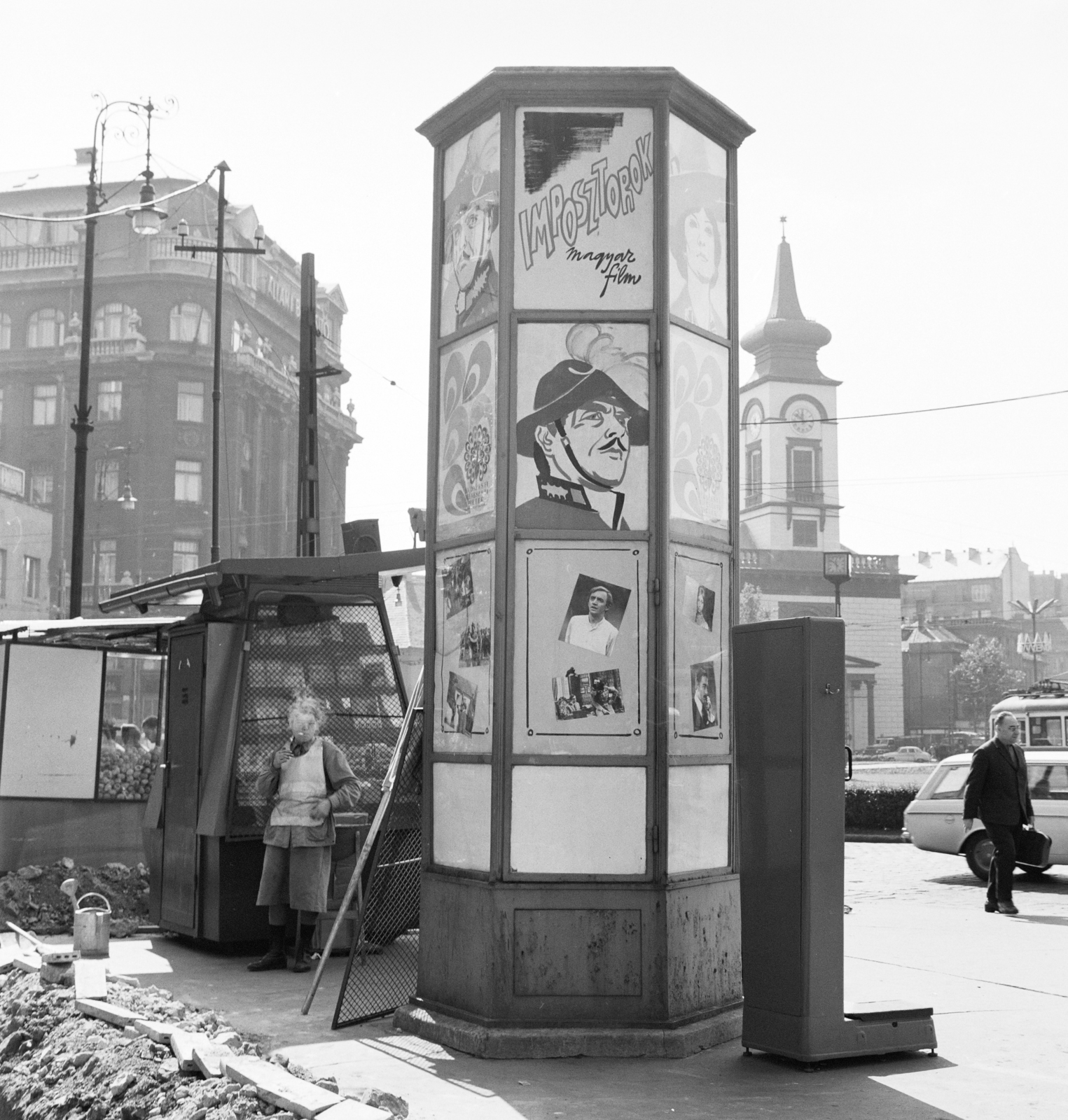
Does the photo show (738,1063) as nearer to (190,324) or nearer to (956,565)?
(190,324)

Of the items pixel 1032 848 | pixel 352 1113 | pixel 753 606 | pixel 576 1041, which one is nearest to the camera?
pixel 352 1113

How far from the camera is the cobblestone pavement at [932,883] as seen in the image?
47.2 feet

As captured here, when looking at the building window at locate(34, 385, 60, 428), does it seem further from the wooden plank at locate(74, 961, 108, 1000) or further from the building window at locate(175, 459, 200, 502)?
the wooden plank at locate(74, 961, 108, 1000)

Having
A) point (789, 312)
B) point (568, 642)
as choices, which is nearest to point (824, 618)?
point (568, 642)

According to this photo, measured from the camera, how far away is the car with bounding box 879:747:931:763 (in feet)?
274

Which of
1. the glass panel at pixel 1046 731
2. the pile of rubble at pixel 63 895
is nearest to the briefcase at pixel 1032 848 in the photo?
the pile of rubble at pixel 63 895

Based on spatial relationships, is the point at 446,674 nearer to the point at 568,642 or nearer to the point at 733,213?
the point at 568,642

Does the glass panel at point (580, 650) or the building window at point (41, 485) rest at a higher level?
the building window at point (41, 485)

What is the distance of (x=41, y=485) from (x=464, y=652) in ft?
215

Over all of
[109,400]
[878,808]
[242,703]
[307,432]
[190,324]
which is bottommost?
[878,808]

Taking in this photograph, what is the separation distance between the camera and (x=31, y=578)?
53.3m

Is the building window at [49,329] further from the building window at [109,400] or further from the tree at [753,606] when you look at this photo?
the tree at [753,606]

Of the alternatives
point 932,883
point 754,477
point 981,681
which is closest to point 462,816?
point 932,883

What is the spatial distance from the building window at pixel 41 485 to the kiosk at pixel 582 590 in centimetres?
6438
